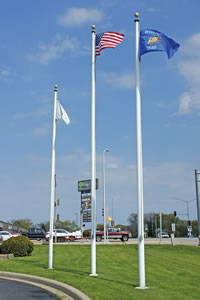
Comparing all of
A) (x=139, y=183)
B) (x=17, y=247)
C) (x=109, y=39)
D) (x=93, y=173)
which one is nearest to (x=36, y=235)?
(x=17, y=247)

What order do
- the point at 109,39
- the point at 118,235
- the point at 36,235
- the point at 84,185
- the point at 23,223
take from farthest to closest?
1. the point at 23,223
2. the point at 36,235
3. the point at 84,185
4. the point at 118,235
5. the point at 109,39

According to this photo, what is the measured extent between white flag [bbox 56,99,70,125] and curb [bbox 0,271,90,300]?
676 cm

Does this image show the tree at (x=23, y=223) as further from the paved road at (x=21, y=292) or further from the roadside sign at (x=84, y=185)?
the paved road at (x=21, y=292)

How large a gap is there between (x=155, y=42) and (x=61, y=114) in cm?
648

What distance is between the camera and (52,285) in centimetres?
1153

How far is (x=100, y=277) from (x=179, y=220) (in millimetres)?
121437

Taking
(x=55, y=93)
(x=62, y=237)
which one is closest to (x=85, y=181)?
(x=62, y=237)

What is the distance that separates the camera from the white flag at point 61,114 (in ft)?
54.8

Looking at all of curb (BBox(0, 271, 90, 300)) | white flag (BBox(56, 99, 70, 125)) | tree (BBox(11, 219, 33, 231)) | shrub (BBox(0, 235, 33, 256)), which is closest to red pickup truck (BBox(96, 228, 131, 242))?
→ shrub (BBox(0, 235, 33, 256))

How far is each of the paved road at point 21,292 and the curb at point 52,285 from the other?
0.89 feet

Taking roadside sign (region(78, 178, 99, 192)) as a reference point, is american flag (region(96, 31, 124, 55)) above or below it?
above

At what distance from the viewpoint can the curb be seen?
32.1 feet

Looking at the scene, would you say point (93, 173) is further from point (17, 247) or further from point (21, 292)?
point (17, 247)

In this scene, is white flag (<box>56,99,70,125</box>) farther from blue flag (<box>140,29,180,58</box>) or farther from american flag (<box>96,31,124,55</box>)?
blue flag (<box>140,29,180,58</box>)
